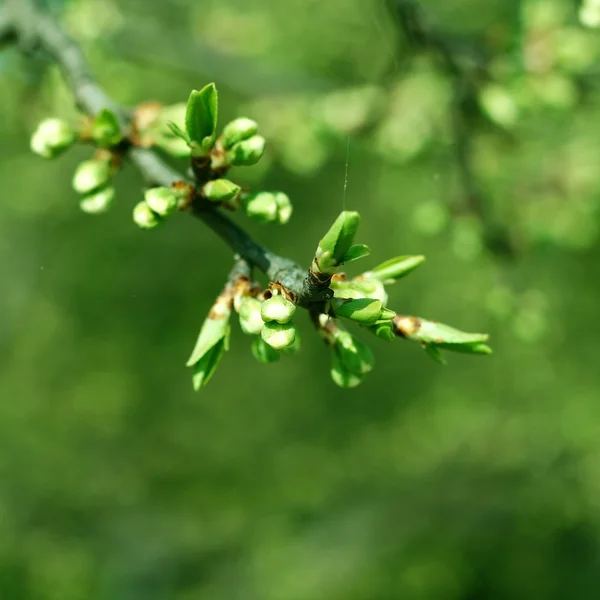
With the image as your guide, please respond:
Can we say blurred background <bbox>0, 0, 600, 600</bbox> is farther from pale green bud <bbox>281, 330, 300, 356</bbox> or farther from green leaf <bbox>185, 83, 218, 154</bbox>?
pale green bud <bbox>281, 330, 300, 356</bbox>

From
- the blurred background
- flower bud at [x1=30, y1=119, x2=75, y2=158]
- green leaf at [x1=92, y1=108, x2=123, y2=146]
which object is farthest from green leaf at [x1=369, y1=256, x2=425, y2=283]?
the blurred background

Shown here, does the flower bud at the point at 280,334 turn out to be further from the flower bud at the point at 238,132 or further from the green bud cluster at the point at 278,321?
the flower bud at the point at 238,132

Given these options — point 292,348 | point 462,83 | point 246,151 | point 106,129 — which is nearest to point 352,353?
point 292,348

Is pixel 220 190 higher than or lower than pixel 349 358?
higher

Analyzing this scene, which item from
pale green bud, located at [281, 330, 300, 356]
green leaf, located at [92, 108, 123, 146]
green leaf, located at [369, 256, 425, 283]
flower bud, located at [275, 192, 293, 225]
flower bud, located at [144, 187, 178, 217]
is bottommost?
pale green bud, located at [281, 330, 300, 356]

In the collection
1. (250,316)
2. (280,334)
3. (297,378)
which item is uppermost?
(297,378)

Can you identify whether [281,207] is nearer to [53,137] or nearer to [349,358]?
[349,358]

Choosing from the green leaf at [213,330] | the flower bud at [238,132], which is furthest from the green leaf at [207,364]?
the flower bud at [238,132]
